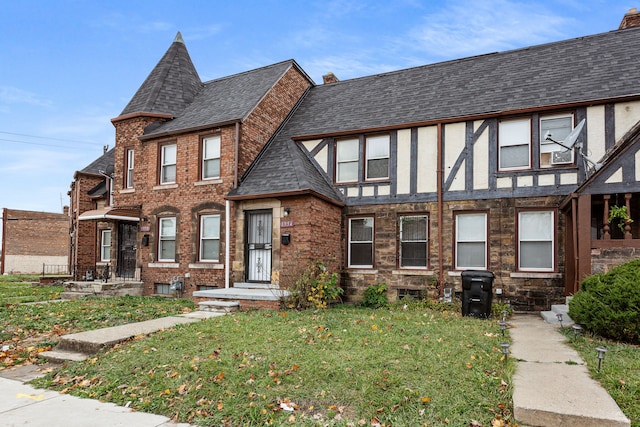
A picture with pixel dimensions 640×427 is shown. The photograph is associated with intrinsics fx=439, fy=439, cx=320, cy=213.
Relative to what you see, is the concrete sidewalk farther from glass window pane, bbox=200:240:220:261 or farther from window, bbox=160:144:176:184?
window, bbox=160:144:176:184

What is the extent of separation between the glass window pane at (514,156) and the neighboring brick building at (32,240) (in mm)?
35608

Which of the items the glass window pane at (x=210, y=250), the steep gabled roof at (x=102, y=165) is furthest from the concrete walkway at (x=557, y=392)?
the steep gabled roof at (x=102, y=165)

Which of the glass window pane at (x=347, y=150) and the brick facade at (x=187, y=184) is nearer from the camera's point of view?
the glass window pane at (x=347, y=150)

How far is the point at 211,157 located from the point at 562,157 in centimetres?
1079

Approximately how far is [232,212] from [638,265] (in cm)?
1065

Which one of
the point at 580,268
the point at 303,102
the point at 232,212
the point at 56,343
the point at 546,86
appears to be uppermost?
the point at 303,102

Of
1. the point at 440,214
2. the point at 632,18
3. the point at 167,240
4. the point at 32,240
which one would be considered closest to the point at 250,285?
the point at 167,240

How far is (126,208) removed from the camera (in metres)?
16.7

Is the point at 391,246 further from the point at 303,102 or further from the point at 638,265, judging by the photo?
the point at 303,102

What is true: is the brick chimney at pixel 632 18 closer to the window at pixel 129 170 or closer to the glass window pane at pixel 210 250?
the glass window pane at pixel 210 250

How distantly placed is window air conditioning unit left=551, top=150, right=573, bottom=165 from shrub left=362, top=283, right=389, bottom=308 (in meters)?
5.81

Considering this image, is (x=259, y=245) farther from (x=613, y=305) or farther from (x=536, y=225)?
(x=613, y=305)

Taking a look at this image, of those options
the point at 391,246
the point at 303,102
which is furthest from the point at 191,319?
the point at 303,102

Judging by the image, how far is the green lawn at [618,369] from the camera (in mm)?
4617
